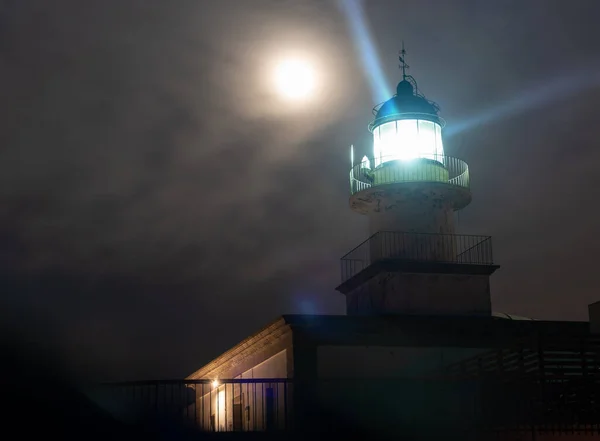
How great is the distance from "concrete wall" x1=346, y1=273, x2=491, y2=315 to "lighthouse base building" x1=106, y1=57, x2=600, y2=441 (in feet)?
0.10

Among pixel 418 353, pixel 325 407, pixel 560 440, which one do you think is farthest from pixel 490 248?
pixel 325 407

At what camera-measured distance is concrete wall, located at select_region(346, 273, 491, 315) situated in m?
29.3

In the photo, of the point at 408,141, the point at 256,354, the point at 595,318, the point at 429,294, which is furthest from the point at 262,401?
the point at 408,141

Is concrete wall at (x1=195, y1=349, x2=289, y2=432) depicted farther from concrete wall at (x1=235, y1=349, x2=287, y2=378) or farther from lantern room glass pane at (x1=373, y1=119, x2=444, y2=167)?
lantern room glass pane at (x1=373, y1=119, x2=444, y2=167)

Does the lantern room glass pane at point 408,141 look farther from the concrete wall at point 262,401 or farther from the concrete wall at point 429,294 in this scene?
the concrete wall at point 262,401

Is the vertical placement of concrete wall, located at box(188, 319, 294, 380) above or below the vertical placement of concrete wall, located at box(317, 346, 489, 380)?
above

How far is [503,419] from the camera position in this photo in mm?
23594

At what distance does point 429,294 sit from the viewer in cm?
2945

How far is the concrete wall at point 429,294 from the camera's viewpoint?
29266mm

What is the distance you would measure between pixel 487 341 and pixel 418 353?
1.77 meters

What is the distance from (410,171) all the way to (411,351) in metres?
5.89

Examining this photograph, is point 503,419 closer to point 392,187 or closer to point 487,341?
point 487,341

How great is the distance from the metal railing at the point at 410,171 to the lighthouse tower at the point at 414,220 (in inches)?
1.1

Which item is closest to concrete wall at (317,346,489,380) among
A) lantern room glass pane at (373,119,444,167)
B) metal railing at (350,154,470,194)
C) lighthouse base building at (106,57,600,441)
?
lighthouse base building at (106,57,600,441)
